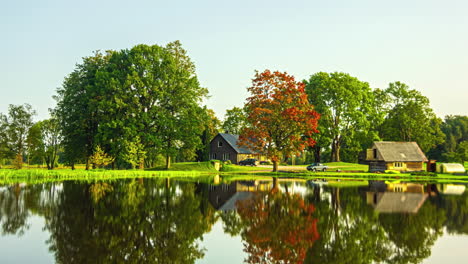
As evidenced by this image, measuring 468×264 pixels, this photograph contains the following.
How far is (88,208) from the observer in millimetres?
17344

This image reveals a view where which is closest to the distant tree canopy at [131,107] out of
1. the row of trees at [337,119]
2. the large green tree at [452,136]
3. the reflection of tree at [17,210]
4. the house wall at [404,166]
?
the row of trees at [337,119]

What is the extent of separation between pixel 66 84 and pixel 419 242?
60.8 metres

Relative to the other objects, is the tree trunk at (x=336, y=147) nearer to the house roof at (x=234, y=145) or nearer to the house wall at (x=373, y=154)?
the house wall at (x=373, y=154)

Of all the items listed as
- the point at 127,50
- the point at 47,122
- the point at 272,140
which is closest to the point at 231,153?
the point at 272,140

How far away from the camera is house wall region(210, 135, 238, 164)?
8381 centimetres

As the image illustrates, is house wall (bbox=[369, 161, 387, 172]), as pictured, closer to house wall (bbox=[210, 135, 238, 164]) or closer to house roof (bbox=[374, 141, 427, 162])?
house roof (bbox=[374, 141, 427, 162])

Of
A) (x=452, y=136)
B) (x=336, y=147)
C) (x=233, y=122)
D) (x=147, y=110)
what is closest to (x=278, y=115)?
(x=147, y=110)

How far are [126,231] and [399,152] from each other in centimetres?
6234

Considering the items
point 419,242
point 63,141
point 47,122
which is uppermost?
point 47,122

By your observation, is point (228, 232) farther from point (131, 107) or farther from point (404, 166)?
point (404, 166)

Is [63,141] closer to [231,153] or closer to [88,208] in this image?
[231,153]

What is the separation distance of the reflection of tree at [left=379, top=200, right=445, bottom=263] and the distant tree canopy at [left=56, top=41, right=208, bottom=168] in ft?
139

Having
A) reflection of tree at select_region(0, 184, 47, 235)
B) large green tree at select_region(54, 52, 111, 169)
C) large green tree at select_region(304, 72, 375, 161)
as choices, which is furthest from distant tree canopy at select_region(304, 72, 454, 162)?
reflection of tree at select_region(0, 184, 47, 235)

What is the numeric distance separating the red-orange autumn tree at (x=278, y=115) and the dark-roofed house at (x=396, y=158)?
17.6 metres
